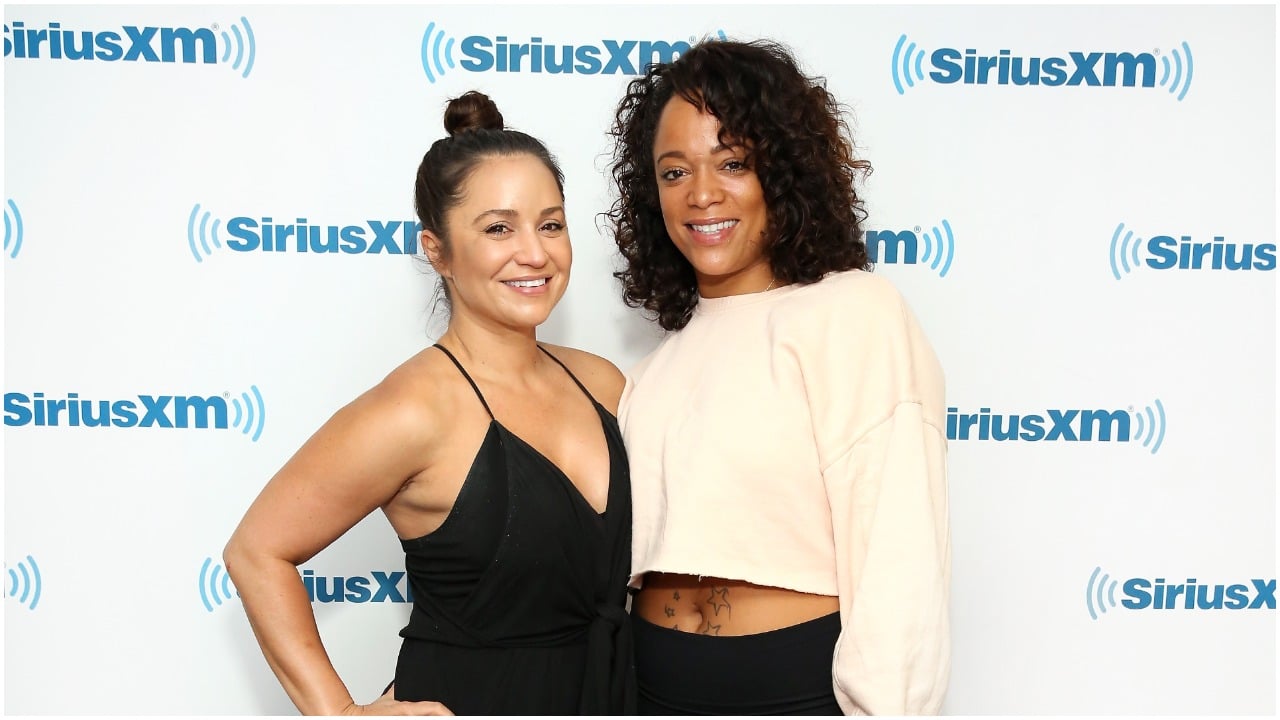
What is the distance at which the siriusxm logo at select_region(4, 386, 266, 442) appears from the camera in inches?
90.0

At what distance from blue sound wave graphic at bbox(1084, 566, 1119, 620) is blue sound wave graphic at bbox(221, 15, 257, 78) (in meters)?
2.50

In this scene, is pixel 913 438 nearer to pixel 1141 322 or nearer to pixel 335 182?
pixel 1141 322

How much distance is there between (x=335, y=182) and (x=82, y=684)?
1.47m

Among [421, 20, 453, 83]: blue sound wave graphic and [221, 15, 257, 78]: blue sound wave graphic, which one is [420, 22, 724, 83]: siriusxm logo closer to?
[421, 20, 453, 83]: blue sound wave graphic

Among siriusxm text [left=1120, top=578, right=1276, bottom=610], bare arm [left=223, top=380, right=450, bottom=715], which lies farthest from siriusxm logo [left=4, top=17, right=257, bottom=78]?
siriusxm text [left=1120, top=578, right=1276, bottom=610]

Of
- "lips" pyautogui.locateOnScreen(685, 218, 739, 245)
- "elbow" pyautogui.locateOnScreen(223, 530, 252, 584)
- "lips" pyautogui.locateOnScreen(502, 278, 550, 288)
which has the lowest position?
"elbow" pyautogui.locateOnScreen(223, 530, 252, 584)

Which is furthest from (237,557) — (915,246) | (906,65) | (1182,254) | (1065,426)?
(1182,254)

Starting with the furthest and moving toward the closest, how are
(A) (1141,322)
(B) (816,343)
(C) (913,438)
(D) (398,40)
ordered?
(A) (1141,322) → (D) (398,40) → (B) (816,343) → (C) (913,438)

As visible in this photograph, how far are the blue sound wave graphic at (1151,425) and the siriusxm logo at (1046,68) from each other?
793 millimetres

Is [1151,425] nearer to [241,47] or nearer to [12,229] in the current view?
[241,47]

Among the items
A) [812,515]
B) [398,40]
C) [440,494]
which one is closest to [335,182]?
[398,40]

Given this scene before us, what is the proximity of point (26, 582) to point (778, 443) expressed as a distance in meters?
2.00

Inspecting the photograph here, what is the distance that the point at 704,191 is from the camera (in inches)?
66.5

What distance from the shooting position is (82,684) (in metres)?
2.40
